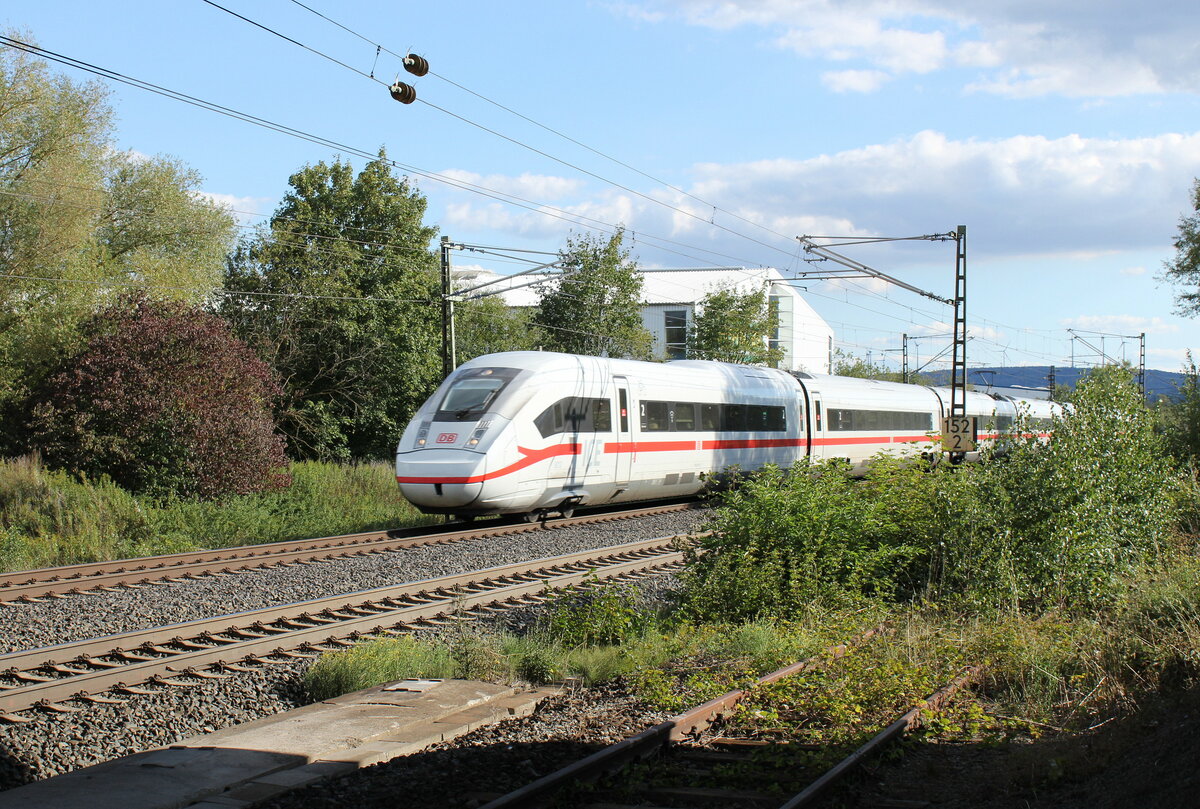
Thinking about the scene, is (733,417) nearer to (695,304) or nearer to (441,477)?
(441,477)

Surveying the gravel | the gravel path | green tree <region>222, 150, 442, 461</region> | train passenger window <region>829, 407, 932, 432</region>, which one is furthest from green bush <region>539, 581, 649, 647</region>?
green tree <region>222, 150, 442, 461</region>

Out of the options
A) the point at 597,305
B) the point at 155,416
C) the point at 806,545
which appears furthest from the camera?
the point at 597,305

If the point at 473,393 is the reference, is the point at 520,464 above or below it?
below

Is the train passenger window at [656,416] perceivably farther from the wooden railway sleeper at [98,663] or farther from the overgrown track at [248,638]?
the wooden railway sleeper at [98,663]

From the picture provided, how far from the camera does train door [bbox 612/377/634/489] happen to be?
18.8 meters

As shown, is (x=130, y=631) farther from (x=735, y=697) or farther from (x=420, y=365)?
(x=420, y=365)

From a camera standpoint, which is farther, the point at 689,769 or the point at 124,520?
the point at 124,520

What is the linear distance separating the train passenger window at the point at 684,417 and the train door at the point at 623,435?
1.62 meters

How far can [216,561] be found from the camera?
13109mm

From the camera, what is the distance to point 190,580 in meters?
11.8

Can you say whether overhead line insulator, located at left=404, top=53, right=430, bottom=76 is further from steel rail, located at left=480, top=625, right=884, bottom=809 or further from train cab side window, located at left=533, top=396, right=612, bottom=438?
steel rail, located at left=480, top=625, right=884, bottom=809

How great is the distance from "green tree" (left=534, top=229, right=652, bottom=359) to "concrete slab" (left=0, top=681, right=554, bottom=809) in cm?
3441

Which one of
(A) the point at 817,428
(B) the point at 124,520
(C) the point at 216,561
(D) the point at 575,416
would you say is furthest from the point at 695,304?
(C) the point at 216,561

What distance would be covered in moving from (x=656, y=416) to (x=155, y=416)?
9173 mm
